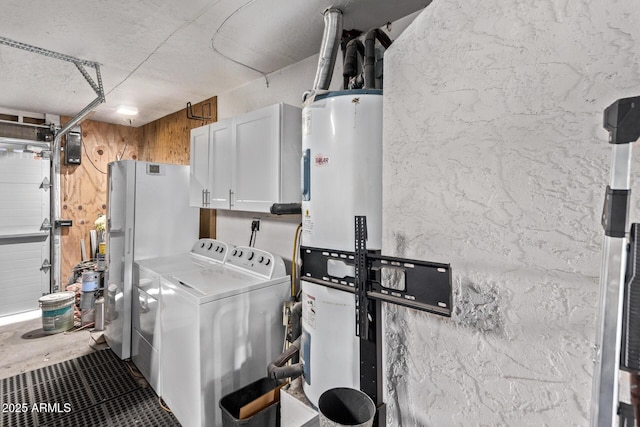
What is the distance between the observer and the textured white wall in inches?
28.7

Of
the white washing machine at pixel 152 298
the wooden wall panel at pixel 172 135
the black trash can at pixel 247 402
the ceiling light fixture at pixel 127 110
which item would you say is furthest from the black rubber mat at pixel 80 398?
the ceiling light fixture at pixel 127 110

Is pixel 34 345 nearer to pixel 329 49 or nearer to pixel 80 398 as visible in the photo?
pixel 80 398

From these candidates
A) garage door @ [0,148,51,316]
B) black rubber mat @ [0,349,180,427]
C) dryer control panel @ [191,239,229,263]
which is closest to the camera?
black rubber mat @ [0,349,180,427]

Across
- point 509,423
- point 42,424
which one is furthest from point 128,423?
point 509,423

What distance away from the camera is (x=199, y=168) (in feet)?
8.92

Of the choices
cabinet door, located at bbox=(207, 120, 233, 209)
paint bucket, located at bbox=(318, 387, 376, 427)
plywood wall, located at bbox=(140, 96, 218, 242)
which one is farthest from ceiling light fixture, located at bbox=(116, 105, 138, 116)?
paint bucket, located at bbox=(318, 387, 376, 427)

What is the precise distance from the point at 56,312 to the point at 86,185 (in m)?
1.81

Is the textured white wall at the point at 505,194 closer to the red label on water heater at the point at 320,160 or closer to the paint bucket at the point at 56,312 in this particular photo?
the red label on water heater at the point at 320,160

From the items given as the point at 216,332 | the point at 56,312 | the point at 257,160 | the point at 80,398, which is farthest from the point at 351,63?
the point at 56,312

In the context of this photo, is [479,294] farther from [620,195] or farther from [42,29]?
[42,29]

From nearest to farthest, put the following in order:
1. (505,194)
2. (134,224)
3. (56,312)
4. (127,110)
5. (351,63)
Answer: (505,194) < (351,63) < (134,224) < (56,312) < (127,110)

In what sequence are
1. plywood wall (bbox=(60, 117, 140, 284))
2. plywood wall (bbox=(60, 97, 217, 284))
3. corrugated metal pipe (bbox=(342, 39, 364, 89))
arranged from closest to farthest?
1. corrugated metal pipe (bbox=(342, 39, 364, 89))
2. plywood wall (bbox=(60, 97, 217, 284))
3. plywood wall (bbox=(60, 117, 140, 284))

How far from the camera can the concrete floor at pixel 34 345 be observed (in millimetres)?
2654

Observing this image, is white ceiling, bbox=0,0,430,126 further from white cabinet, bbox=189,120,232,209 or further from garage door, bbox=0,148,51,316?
garage door, bbox=0,148,51,316
